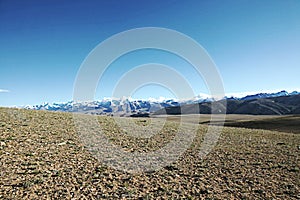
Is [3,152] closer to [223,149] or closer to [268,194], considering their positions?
[268,194]

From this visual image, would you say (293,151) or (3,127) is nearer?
(3,127)

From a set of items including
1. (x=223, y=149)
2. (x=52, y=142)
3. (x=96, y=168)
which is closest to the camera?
(x=96, y=168)

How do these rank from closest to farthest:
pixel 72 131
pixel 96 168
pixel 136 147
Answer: pixel 96 168 < pixel 136 147 < pixel 72 131

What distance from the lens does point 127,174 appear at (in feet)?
55.1

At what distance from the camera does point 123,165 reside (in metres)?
18.4

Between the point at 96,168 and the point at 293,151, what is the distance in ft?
70.1

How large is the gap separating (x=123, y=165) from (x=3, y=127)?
569 inches

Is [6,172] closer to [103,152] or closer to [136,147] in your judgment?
[103,152]

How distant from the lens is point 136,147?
79.8ft

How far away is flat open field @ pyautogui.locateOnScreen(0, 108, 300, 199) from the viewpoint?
543 inches

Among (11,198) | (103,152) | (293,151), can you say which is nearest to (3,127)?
(103,152)

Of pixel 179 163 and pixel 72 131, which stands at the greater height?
pixel 72 131

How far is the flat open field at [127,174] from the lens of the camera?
13.8 metres

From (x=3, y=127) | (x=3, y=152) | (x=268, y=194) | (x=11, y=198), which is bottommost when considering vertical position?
(x=268, y=194)
